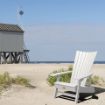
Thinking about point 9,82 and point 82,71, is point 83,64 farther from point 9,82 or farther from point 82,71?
point 9,82

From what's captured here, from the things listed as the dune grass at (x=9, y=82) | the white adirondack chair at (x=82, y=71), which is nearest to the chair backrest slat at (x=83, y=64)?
the white adirondack chair at (x=82, y=71)

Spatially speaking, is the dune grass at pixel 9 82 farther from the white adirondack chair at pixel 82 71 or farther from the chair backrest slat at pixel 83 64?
the chair backrest slat at pixel 83 64

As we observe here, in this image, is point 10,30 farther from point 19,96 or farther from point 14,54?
point 19,96

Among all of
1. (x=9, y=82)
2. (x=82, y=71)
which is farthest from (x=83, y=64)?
(x=9, y=82)

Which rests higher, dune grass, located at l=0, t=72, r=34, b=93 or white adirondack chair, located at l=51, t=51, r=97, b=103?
white adirondack chair, located at l=51, t=51, r=97, b=103

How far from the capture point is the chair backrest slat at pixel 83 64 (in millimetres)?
10719

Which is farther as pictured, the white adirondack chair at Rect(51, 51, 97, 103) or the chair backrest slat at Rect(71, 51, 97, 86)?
the chair backrest slat at Rect(71, 51, 97, 86)

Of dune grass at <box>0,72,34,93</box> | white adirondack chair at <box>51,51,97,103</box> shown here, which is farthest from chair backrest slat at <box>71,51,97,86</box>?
dune grass at <box>0,72,34,93</box>

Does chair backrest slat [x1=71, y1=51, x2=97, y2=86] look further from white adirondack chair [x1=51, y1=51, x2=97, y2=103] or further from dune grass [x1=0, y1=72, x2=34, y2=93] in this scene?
dune grass [x1=0, y1=72, x2=34, y2=93]

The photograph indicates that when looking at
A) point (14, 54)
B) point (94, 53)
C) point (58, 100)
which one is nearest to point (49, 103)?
point (58, 100)

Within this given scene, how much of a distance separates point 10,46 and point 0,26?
7.23ft

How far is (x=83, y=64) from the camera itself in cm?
1080

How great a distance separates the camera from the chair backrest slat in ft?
35.2

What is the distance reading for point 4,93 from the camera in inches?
408
